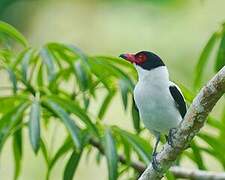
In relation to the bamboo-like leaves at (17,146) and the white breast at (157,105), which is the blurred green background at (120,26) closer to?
the bamboo-like leaves at (17,146)

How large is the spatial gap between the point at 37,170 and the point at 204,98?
5239 millimetres

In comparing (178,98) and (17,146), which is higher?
(178,98)

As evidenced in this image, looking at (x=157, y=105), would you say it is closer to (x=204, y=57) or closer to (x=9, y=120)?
(x=9, y=120)

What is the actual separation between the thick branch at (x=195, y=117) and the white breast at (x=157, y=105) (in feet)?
0.91

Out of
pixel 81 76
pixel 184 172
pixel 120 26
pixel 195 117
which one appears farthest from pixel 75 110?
pixel 120 26

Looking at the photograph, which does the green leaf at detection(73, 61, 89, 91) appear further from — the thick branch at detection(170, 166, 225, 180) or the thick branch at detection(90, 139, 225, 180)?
the thick branch at detection(170, 166, 225, 180)

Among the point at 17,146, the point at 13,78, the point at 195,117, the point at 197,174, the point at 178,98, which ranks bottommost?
the point at 17,146

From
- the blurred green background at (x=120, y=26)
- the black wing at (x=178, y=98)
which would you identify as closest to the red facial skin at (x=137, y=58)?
the black wing at (x=178, y=98)

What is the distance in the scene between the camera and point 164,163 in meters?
2.63

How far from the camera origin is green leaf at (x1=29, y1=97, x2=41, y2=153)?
3023 millimetres

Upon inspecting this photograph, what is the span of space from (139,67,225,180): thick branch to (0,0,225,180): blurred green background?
16.6 ft

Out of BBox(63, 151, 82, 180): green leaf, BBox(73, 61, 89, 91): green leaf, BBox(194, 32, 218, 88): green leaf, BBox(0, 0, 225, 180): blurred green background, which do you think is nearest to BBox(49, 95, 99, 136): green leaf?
BBox(73, 61, 89, 91): green leaf

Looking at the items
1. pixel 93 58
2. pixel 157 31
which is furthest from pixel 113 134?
pixel 157 31

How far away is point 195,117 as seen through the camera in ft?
7.86
